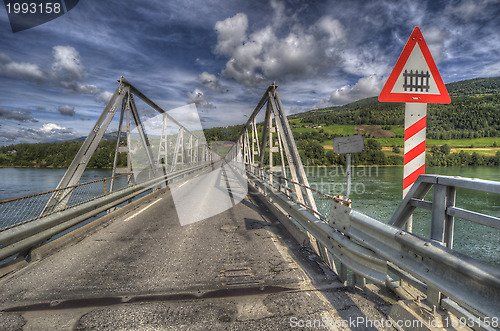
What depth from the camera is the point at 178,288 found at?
10.2ft

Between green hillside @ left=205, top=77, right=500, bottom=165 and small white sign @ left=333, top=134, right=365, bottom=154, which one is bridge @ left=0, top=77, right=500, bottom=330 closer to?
small white sign @ left=333, top=134, right=365, bottom=154

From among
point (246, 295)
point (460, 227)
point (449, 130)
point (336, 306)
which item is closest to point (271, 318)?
point (246, 295)

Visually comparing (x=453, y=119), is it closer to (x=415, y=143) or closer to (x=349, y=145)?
(x=415, y=143)

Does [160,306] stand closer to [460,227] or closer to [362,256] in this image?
[362,256]

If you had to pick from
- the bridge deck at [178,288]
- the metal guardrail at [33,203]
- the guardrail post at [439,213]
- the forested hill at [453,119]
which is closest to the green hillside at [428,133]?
the forested hill at [453,119]

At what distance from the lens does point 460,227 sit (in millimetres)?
13883

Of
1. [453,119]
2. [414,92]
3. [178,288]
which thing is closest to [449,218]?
[414,92]

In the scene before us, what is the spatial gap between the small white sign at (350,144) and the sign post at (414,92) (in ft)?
2.05

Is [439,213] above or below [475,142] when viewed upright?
below

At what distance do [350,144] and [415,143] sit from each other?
2.64 feet

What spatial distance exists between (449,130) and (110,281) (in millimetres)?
91388

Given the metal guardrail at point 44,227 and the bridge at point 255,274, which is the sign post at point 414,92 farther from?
the metal guardrail at point 44,227

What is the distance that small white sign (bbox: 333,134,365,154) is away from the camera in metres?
3.06

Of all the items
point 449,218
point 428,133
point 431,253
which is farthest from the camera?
point 428,133
